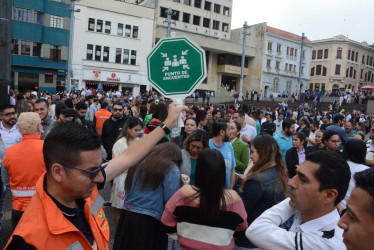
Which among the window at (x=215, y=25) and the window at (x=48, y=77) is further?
the window at (x=215, y=25)

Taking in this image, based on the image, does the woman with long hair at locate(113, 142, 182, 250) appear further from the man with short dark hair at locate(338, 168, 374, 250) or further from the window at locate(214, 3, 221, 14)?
the window at locate(214, 3, 221, 14)

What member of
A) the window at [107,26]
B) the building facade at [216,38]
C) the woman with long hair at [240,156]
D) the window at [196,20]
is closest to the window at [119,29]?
the window at [107,26]

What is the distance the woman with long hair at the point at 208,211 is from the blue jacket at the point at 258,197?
0.31 meters

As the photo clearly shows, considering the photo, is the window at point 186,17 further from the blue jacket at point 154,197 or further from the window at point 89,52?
the blue jacket at point 154,197

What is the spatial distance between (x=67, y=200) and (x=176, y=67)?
6.05 feet

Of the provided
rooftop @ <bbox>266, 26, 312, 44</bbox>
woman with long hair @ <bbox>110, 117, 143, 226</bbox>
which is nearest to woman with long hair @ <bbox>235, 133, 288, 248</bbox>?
woman with long hair @ <bbox>110, 117, 143, 226</bbox>

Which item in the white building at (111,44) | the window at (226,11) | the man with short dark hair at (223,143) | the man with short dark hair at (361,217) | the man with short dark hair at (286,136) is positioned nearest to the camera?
the man with short dark hair at (361,217)

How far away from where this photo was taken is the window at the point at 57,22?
111 feet

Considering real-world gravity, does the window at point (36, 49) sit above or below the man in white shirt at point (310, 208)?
above

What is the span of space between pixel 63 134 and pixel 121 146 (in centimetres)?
310

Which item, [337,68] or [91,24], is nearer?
[91,24]

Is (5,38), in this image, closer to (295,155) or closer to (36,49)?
(295,155)

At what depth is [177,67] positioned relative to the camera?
315 centimetres

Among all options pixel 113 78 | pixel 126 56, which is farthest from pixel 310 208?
pixel 126 56
